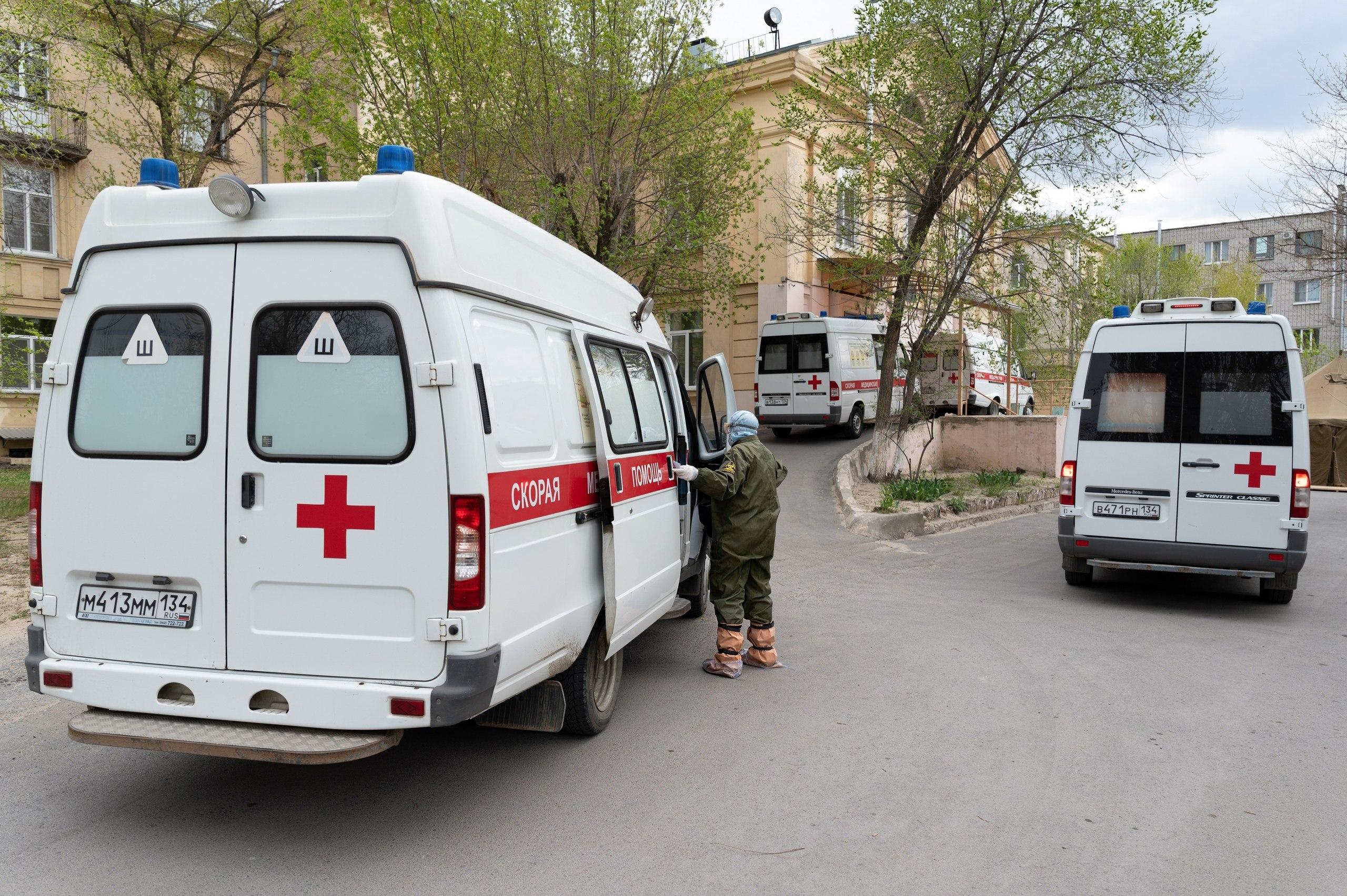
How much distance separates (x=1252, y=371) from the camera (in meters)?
8.06

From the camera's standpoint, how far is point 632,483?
5008mm

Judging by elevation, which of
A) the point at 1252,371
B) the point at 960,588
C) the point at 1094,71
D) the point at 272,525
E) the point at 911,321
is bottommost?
the point at 960,588

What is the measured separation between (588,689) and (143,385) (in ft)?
8.05

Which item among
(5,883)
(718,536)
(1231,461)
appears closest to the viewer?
(5,883)

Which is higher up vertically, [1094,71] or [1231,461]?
[1094,71]

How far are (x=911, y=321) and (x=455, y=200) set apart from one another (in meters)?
13.1

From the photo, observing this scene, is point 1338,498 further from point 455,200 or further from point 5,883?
point 5,883

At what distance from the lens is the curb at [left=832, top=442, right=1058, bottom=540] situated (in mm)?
11898

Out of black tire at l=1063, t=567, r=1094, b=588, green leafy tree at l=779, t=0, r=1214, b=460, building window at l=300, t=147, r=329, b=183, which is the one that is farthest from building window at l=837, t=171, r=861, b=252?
building window at l=300, t=147, r=329, b=183

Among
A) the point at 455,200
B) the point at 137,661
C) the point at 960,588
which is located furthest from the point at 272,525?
the point at 960,588

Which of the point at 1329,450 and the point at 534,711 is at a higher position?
the point at 1329,450

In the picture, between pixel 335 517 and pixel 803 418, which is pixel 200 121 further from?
pixel 335 517

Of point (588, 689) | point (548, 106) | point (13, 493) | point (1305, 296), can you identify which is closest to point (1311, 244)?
point (548, 106)

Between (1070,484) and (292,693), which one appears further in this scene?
(1070,484)
